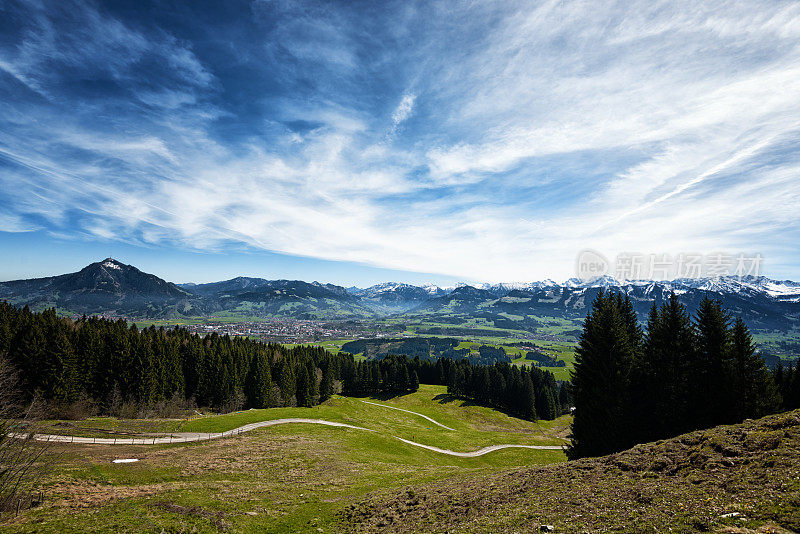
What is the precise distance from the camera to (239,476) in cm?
3453

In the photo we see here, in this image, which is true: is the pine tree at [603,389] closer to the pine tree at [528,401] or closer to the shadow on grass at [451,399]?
the pine tree at [528,401]

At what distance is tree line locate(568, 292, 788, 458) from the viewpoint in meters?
31.6

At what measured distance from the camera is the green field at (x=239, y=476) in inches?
869

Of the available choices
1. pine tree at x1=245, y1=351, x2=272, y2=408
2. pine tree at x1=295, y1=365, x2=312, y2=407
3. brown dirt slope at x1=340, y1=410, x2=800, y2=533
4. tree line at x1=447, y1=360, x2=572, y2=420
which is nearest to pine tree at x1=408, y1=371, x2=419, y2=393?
tree line at x1=447, y1=360, x2=572, y2=420

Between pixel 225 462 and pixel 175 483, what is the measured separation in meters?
8.85

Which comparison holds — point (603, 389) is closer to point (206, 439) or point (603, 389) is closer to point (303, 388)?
point (206, 439)

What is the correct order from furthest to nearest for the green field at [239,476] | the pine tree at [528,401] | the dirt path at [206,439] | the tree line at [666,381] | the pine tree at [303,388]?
1. the pine tree at [528,401]
2. the pine tree at [303,388]
3. the dirt path at [206,439]
4. the tree line at [666,381]
5. the green field at [239,476]

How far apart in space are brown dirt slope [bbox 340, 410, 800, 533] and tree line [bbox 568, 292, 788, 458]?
13034mm

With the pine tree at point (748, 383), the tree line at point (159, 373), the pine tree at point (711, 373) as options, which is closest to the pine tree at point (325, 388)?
the tree line at point (159, 373)

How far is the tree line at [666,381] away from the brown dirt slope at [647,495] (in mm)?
13034

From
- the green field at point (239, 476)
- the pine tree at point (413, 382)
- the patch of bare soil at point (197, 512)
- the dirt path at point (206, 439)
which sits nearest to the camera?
the green field at point (239, 476)

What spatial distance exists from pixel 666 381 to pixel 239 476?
47.2 m

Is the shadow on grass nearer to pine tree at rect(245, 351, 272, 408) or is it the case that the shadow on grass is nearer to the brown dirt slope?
pine tree at rect(245, 351, 272, 408)

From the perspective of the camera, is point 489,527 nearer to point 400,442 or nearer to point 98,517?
point 98,517
